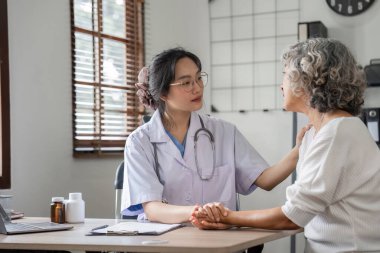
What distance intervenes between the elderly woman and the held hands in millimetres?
44

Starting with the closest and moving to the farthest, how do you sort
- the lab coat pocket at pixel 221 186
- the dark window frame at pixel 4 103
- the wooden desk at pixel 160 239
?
the wooden desk at pixel 160 239 < the lab coat pocket at pixel 221 186 < the dark window frame at pixel 4 103

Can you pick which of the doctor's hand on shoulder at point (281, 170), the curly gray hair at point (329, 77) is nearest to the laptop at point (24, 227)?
the doctor's hand on shoulder at point (281, 170)

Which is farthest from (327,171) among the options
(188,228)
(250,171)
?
(250,171)

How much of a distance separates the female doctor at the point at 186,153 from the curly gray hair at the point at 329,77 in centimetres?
53

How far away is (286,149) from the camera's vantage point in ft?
14.1

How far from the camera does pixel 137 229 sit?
1.92m

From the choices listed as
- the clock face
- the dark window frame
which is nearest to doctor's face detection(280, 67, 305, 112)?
the dark window frame

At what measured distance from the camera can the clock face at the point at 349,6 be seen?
161 inches

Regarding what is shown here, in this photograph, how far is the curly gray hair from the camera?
1770 mm

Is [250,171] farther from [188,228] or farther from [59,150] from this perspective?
[59,150]

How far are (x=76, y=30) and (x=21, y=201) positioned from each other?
3.57ft

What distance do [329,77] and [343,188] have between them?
1.07 feet

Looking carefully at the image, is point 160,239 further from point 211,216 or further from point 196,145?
point 196,145

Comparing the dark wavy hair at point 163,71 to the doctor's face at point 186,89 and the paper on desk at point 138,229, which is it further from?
the paper on desk at point 138,229
